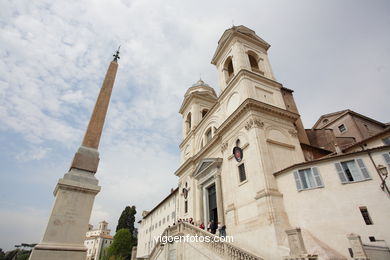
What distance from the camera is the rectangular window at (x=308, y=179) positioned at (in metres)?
11.3

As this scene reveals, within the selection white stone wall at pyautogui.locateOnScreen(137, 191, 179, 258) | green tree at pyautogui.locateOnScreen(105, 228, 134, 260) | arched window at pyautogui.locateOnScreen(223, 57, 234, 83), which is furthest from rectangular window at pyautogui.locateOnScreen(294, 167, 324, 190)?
green tree at pyautogui.locateOnScreen(105, 228, 134, 260)

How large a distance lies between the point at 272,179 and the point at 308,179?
2150 millimetres

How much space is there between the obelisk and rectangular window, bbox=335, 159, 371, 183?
11.3 meters

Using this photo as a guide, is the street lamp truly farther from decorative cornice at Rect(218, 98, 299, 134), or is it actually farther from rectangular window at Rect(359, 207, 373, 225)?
decorative cornice at Rect(218, 98, 299, 134)

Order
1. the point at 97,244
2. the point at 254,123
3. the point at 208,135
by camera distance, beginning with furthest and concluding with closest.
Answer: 1. the point at 97,244
2. the point at 208,135
3. the point at 254,123

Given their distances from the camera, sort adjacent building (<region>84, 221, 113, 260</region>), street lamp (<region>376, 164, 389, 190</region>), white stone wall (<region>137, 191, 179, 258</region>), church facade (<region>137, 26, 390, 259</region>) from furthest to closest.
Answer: adjacent building (<region>84, 221, 113, 260</region>) < white stone wall (<region>137, 191, 179, 258</region>) < church facade (<region>137, 26, 390, 259</region>) < street lamp (<region>376, 164, 389, 190</region>)

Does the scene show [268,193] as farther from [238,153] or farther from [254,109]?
[254,109]

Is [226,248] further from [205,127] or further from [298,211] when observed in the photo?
[205,127]

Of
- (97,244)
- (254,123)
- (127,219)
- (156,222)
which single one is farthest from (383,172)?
(97,244)

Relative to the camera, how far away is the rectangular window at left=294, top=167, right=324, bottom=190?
445 inches

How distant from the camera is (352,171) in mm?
10547

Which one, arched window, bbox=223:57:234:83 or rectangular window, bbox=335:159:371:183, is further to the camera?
arched window, bbox=223:57:234:83

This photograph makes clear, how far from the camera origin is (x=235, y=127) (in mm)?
17312

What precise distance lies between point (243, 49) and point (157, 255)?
20210mm
